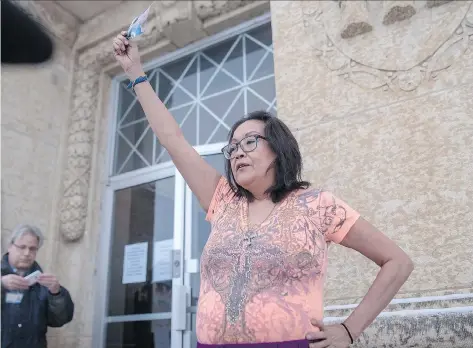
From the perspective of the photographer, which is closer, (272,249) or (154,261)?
(272,249)

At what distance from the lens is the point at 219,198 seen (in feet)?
5.23

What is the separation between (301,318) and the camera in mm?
1244

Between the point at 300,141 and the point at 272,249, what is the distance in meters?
1.25

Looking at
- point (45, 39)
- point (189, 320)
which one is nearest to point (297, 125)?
point (189, 320)

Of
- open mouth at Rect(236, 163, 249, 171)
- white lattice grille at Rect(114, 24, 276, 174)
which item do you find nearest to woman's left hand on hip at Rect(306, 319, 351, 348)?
open mouth at Rect(236, 163, 249, 171)

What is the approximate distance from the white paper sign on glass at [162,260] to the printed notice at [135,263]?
0.12 metres

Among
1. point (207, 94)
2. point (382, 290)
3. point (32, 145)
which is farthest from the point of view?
point (32, 145)

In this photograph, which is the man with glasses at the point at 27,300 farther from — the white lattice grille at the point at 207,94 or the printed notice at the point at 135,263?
the white lattice grille at the point at 207,94

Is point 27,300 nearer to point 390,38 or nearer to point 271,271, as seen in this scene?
point 271,271

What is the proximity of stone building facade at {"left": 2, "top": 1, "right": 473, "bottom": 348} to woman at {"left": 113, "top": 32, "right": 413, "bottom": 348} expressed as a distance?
68 centimetres

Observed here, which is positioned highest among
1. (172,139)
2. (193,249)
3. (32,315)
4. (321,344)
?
A: (172,139)

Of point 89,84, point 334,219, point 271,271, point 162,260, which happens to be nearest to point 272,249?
point 271,271

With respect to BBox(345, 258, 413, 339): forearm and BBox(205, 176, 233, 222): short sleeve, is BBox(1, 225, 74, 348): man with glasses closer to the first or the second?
BBox(205, 176, 233, 222): short sleeve

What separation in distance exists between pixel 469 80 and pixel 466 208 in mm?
626
